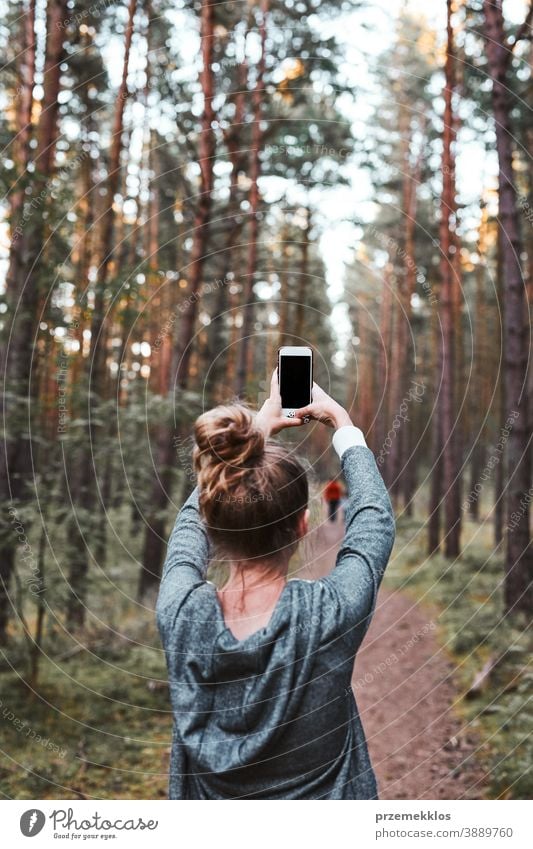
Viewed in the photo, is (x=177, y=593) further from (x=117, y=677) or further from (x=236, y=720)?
(x=117, y=677)

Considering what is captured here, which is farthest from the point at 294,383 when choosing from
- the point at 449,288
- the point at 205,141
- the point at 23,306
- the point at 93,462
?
the point at 449,288

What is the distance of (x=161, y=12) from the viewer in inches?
346

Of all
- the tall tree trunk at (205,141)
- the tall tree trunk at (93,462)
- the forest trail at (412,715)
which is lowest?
the forest trail at (412,715)

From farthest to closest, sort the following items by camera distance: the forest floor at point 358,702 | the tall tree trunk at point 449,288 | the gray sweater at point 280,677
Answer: the tall tree trunk at point 449,288 → the forest floor at point 358,702 → the gray sweater at point 280,677

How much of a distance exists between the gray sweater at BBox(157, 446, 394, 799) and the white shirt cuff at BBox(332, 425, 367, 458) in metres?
0.15

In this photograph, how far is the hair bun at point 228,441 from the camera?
1.69m

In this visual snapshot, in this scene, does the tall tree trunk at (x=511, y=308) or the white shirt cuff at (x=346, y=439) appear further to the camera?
the tall tree trunk at (x=511, y=308)

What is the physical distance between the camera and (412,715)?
670 cm

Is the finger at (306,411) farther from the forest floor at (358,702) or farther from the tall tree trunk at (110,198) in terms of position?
the tall tree trunk at (110,198)

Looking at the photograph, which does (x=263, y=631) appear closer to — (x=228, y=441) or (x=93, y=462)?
(x=228, y=441)

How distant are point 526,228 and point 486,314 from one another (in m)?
7.35

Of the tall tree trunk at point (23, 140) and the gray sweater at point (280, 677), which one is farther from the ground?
the tall tree trunk at point (23, 140)

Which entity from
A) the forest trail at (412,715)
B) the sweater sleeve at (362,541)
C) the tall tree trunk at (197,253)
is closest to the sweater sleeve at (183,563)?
the sweater sleeve at (362,541)

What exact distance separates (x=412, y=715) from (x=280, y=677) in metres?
5.75
